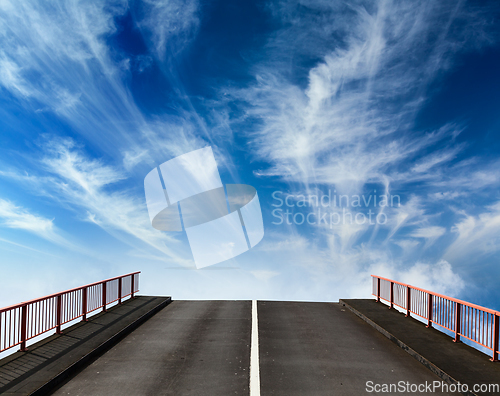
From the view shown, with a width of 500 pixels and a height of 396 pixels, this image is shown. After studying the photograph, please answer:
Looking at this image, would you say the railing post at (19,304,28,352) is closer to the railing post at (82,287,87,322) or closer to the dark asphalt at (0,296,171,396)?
the dark asphalt at (0,296,171,396)

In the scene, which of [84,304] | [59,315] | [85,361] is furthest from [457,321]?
[84,304]

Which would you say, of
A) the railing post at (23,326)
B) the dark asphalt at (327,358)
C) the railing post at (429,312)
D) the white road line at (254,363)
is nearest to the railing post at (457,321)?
the railing post at (429,312)

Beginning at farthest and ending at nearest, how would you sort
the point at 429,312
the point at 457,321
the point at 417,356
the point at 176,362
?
the point at 429,312 → the point at 457,321 → the point at 417,356 → the point at 176,362

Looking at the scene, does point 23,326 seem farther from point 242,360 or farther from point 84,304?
point 242,360

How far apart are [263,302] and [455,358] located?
9.14m

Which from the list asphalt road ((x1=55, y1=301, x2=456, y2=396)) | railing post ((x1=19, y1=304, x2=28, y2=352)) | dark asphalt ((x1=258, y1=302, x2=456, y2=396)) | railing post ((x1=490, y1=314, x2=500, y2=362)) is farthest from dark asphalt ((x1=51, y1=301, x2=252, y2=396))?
railing post ((x1=490, y1=314, x2=500, y2=362))

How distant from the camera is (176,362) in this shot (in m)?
7.83

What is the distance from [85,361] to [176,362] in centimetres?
231

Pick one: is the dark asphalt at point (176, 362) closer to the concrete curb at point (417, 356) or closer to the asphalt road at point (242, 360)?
the asphalt road at point (242, 360)

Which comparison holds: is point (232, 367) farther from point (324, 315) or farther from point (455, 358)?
point (324, 315)

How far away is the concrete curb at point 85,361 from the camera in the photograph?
249 inches

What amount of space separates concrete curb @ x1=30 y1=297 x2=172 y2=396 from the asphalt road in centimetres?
19

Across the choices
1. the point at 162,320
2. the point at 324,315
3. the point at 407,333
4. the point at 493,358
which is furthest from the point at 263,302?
the point at 493,358

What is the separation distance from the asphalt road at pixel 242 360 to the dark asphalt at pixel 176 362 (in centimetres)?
2
